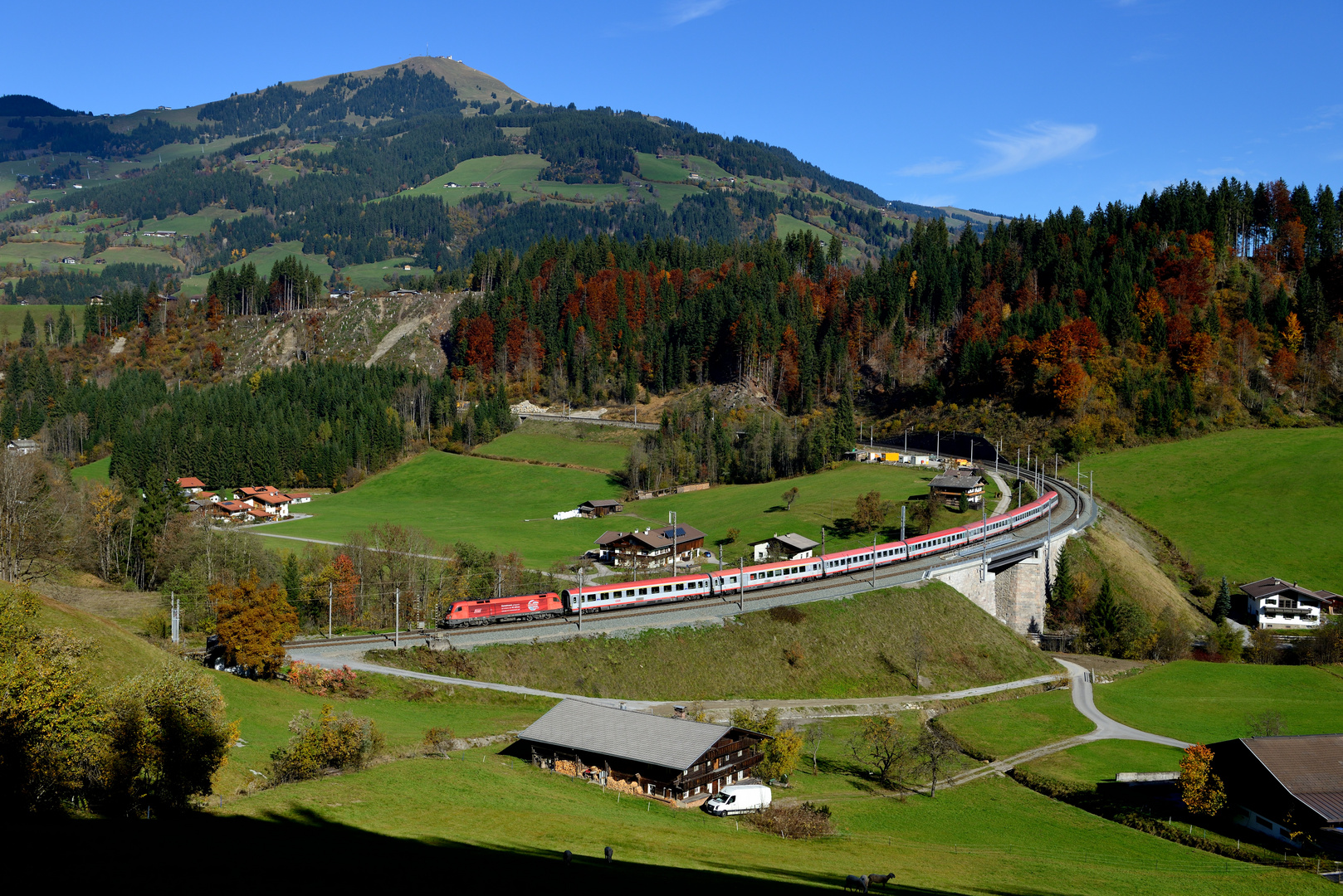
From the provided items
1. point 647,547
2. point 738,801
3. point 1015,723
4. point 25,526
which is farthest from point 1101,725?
point 25,526

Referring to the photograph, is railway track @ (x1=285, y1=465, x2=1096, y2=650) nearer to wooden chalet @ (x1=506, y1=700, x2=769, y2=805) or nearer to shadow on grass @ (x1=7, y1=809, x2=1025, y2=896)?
wooden chalet @ (x1=506, y1=700, x2=769, y2=805)

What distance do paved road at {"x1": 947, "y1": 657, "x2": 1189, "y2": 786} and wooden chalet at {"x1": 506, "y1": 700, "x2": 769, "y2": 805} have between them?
13860 mm

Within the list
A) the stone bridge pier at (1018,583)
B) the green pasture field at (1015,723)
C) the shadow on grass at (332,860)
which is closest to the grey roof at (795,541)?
→ the stone bridge pier at (1018,583)

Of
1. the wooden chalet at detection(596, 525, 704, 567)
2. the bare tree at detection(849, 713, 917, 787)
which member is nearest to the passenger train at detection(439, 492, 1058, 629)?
the wooden chalet at detection(596, 525, 704, 567)

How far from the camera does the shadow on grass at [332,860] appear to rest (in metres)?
24.7

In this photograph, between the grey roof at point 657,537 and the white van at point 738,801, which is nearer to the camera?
the white van at point 738,801

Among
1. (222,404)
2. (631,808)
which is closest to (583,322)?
(222,404)

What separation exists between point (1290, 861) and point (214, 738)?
4403cm

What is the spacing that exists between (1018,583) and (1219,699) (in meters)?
22.6

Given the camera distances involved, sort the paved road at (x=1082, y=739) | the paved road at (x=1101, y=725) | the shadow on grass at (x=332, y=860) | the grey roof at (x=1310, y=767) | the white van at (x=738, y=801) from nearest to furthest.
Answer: the shadow on grass at (x=332, y=860) < the grey roof at (x=1310, y=767) < the white van at (x=738, y=801) < the paved road at (x=1082, y=739) < the paved road at (x=1101, y=725)

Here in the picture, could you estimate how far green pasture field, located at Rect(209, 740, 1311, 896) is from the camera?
98.1ft

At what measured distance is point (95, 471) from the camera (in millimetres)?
155375

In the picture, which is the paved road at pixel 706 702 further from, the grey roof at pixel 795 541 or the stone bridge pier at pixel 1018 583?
the grey roof at pixel 795 541

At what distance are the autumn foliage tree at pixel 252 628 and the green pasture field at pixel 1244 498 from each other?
307 feet
